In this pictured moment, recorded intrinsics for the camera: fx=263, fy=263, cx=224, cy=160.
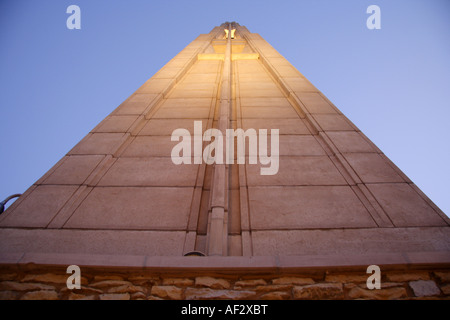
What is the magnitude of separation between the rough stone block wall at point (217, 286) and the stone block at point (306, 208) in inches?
39.9

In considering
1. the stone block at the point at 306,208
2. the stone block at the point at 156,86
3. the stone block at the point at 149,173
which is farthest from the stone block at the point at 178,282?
the stone block at the point at 156,86

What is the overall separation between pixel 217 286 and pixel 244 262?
0.35 m

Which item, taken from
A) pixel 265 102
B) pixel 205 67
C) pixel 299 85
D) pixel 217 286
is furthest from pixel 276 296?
pixel 205 67

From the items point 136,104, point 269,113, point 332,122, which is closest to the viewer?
point 332,122

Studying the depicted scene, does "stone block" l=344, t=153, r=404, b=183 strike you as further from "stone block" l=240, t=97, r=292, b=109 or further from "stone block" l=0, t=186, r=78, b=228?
"stone block" l=0, t=186, r=78, b=228

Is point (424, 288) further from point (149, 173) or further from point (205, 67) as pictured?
point (205, 67)

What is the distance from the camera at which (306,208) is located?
3.96 m

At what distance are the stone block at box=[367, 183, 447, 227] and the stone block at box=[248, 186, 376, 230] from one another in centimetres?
33

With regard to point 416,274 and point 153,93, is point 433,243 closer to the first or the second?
point 416,274

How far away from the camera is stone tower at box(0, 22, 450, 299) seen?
8.75 feet

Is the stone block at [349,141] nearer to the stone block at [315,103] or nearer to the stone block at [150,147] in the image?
the stone block at [315,103]

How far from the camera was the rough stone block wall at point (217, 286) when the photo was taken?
8.42 feet

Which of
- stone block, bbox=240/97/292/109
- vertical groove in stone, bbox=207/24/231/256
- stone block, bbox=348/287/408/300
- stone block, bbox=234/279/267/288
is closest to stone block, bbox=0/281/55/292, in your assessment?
vertical groove in stone, bbox=207/24/231/256
